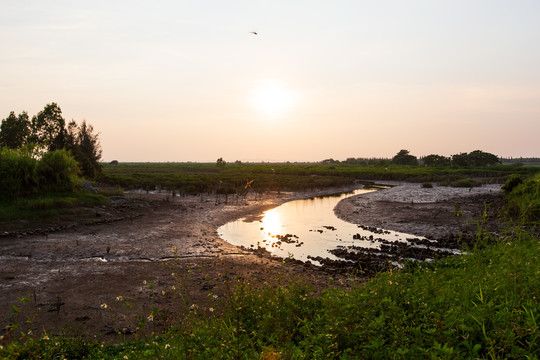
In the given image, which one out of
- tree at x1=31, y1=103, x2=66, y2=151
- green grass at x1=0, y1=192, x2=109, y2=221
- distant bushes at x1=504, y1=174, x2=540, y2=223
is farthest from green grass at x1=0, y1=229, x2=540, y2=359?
tree at x1=31, y1=103, x2=66, y2=151

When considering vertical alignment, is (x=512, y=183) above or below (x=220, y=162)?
below

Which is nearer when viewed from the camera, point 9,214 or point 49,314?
point 49,314

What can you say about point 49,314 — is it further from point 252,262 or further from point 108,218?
point 108,218

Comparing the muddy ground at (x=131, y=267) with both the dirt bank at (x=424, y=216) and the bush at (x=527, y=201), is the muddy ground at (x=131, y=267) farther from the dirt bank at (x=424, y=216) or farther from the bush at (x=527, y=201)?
the bush at (x=527, y=201)

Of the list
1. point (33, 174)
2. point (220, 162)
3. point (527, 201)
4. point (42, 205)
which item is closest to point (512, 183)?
point (527, 201)

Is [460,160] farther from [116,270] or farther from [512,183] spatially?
[116,270]

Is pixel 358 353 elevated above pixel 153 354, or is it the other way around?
pixel 358 353

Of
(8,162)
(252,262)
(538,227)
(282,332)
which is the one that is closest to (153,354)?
(282,332)

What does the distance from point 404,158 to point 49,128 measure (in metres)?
140

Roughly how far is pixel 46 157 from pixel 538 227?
37.8 metres

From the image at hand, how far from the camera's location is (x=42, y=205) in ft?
76.8

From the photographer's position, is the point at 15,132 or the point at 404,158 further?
the point at 404,158

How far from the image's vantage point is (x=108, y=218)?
2495 centimetres

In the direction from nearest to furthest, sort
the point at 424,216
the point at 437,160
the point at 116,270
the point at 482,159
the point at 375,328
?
1. the point at 375,328
2. the point at 116,270
3. the point at 424,216
4. the point at 482,159
5. the point at 437,160
